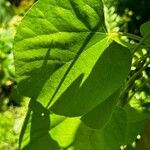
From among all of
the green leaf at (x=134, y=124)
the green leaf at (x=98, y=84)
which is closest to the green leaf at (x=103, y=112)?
the green leaf at (x=98, y=84)

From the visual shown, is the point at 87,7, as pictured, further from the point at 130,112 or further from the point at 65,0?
the point at 130,112

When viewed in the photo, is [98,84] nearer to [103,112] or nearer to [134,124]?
[103,112]

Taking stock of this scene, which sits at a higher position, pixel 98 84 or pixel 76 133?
pixel 98 84

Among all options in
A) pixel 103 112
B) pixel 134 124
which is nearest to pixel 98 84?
pixel 103 112

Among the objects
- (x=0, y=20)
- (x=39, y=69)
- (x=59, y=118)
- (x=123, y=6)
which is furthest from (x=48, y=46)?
(x=0, y=20)

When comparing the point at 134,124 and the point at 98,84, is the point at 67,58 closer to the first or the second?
the point at 98,84

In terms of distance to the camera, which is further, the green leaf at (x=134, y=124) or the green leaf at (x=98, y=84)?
the green leaf at (x=134, y=124)

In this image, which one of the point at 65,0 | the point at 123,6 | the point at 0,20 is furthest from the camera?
the point at 0,20

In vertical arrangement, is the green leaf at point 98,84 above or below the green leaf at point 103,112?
above

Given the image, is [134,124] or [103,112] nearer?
[103,112]

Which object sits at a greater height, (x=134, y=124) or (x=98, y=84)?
(x=98, y=84)

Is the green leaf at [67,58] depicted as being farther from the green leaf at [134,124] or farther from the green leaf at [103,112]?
the green leaf at [134,124]
